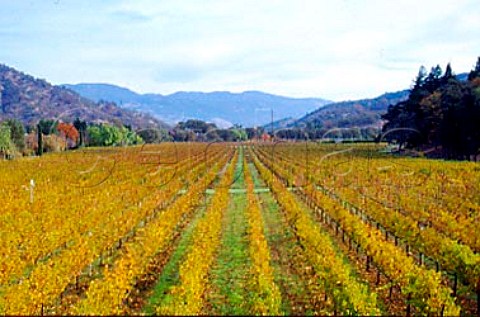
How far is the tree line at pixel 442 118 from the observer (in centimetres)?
3694

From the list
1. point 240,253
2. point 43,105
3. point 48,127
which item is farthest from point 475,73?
point 43,105

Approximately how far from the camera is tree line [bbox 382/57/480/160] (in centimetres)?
3694

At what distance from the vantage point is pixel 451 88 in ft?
138

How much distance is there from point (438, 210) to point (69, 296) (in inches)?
490

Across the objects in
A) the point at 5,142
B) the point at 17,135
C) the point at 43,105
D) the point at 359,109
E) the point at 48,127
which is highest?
the point at 43,105

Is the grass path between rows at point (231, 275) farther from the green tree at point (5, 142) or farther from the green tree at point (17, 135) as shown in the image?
the green tree at point (17, 135)

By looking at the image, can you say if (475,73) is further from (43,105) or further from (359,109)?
(43,105)

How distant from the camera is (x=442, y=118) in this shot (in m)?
40.4

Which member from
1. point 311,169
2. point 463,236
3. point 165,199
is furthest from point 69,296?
point 311,169

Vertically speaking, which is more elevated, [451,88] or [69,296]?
[451,88]

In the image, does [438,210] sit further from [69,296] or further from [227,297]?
[69,296]

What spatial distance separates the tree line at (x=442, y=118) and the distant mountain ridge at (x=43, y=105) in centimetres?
9078

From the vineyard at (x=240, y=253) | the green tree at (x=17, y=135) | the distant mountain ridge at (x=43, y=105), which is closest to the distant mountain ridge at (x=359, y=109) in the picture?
the distant mountain ridge at (x=43, y=105)

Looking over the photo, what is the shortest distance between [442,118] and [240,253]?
3128 centimetres
